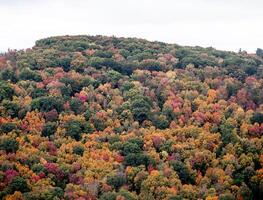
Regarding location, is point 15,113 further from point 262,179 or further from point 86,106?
point 262,179

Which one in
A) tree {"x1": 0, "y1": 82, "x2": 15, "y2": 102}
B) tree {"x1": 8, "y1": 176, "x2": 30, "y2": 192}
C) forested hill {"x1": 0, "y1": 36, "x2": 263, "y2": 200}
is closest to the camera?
tree {"x1": 8, "y1": 176, "x2": 30, "y2": 192}

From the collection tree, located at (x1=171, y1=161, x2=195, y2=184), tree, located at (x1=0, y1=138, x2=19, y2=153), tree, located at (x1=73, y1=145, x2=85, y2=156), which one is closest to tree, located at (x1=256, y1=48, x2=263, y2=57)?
tree, located at (x1=171, y1=161, x2=195, y2=184)

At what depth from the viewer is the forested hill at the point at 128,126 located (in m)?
94.3

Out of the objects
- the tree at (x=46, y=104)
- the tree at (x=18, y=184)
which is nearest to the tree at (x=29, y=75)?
the tree at (x=46, y=104)

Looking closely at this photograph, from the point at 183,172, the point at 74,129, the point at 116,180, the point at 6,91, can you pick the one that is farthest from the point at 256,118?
the point at 6,91

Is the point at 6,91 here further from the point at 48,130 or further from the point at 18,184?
the point at 18,184

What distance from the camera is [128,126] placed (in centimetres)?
11256

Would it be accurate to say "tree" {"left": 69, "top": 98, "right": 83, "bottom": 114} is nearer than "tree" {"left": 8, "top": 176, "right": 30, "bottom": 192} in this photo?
No

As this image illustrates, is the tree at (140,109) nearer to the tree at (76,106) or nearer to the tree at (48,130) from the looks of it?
the tree at (76,106)

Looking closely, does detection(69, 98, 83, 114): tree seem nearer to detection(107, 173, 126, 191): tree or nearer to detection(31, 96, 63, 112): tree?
detection(31, 96, 63, 112): tree

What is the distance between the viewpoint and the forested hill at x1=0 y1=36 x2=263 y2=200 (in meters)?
94.3

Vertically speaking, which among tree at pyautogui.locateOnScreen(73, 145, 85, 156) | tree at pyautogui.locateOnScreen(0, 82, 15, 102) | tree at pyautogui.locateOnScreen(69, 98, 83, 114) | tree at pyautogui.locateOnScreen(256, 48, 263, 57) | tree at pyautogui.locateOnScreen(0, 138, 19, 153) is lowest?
tree at pyautogui.locateOnScreen(73, 145, 85, 156)

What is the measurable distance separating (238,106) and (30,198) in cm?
5091

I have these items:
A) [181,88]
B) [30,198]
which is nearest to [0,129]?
[30,198]
